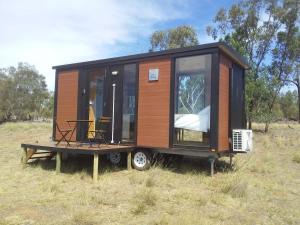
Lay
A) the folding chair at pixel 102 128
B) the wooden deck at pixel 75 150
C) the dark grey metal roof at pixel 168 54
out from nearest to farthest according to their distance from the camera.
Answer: the wooden deck at pixel 75 150
the dark grey metal roof at pixel 168 54
the folding chair at pixel 102 128

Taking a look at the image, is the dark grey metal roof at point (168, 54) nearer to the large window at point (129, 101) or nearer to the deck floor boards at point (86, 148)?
the large window at point (129, 101)

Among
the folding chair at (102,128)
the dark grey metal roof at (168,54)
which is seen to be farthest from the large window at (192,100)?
the folding chair at (102,128)

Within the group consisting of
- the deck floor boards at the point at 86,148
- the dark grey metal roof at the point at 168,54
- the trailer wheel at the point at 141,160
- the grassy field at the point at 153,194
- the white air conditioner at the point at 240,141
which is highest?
the dark grey metal roof at the point at 168,54

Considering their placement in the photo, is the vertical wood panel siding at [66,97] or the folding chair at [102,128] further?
the vertical wood panel siding at [66,97]

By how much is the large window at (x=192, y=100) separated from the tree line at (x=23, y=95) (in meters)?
40.7

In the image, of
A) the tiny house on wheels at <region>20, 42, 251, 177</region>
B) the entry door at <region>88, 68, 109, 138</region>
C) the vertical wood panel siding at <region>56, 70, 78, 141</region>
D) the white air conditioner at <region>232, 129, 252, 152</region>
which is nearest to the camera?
the tiny house on wheels at <region>20, 42, 251, 177</region>

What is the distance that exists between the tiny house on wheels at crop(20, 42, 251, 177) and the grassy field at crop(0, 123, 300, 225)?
30.0 inches

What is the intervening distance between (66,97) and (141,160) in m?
3.55

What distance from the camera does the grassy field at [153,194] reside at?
18.0ft

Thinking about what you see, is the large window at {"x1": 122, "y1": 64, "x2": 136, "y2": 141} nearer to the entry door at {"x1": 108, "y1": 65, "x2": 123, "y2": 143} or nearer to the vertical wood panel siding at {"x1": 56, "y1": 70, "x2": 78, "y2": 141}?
the entry door at {"x1": 108, "y1": 65, "x2": 123, "y2": 143}

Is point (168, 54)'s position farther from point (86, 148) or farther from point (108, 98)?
point (86, 148)

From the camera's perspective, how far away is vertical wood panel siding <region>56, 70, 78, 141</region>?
11102mm

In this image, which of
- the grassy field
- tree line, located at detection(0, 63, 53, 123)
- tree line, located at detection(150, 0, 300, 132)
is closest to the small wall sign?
the grassy field

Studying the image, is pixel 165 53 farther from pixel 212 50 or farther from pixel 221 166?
pixel 221 166
